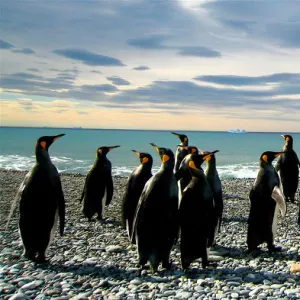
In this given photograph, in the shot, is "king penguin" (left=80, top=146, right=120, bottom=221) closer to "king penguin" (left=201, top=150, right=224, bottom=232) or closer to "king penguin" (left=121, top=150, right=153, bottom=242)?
"king penguin" (left=121, top=150, right=153, bottom=242)

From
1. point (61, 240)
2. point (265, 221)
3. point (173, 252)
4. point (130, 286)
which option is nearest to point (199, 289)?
point (130, 286)

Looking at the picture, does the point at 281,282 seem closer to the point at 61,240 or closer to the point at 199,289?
the point at 199,289

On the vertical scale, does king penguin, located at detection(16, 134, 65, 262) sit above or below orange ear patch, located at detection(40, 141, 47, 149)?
below

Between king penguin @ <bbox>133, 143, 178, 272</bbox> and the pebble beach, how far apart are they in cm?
20

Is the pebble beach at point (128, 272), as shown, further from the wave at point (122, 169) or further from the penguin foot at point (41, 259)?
the wave at point (122, 169)

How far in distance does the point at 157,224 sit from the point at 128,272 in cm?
67

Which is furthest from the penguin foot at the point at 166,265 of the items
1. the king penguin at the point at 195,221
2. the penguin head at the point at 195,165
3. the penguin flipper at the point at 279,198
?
the penguin flipper at the point at 279,198

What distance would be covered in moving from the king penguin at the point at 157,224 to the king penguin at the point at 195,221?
0.11 m

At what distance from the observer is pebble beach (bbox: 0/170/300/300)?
4.11m

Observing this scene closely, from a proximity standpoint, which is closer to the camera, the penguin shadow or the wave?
the penguin shadow

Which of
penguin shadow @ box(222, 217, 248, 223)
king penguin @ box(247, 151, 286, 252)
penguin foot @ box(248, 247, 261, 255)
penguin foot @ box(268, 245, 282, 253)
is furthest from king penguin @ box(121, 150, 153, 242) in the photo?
penguin shadow @ box(222, 217, 248, 223)

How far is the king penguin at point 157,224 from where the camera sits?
4734 mm

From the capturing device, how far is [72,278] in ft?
15.0

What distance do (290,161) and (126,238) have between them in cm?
593
